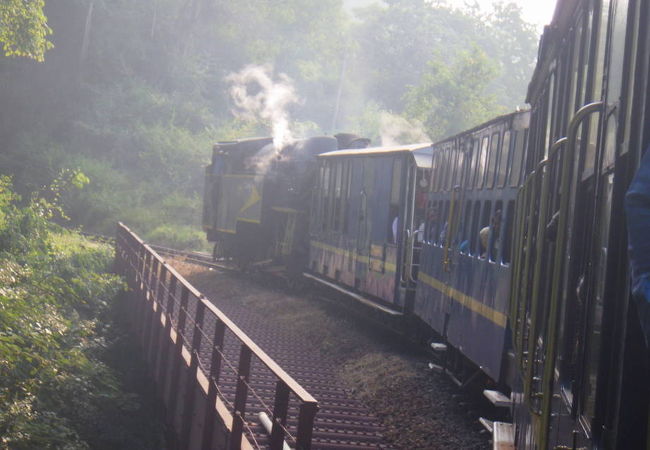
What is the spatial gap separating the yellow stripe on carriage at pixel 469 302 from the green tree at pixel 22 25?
9.92 meters

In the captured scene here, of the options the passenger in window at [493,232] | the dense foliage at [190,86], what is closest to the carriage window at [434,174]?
the passenger in window at [493,232]

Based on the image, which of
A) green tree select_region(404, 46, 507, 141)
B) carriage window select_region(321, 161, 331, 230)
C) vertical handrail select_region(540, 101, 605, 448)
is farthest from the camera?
green tree select_region(404, 46, 507, 141)

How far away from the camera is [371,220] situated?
602 inches

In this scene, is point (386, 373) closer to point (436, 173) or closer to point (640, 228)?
point (436, 173)

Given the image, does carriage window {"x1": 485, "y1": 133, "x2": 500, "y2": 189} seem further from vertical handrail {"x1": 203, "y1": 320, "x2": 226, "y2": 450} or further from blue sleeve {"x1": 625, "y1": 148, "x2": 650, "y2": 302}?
blue sleeve {"x1": 625, "y1": 148, "x2": 650, "y2": 302}

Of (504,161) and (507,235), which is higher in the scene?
(504,161)

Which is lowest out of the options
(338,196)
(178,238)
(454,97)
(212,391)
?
(212,391)

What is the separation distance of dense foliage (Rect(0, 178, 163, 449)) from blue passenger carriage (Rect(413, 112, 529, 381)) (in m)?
3.53

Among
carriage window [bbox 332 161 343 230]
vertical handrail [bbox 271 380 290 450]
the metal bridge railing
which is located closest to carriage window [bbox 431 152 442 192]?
the metal bridge railing

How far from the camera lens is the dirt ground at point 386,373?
8.52 meters

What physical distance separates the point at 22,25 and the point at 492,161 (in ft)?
39.8

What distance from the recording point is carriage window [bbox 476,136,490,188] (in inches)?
363

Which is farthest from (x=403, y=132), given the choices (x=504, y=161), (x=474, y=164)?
(x=504, y=161)

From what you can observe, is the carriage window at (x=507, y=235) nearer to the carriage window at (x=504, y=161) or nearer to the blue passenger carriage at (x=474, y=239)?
the blue passenger carriage at (x=474, y=239)
